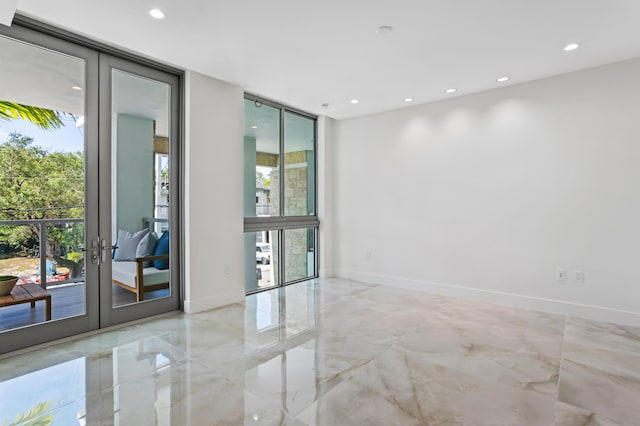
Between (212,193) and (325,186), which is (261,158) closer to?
(212,193)

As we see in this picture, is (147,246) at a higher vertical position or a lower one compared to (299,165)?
lower

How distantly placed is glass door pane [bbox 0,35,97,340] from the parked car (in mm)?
2092

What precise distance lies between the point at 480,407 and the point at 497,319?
1.81 metres

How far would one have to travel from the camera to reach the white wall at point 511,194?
3.47 metres

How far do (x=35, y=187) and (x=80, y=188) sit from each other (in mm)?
312

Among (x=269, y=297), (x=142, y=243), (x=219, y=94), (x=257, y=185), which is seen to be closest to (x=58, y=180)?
(x=142, y=243)

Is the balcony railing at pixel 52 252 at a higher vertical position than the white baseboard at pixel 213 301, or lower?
higher

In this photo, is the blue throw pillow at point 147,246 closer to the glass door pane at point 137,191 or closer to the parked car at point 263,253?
the glass door pane at point 137,191

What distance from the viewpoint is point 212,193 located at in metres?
3.91

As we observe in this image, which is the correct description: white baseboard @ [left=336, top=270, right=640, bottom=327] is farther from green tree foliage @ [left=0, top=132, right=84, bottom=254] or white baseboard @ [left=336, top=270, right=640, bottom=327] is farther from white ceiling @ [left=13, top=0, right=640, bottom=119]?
green tree foliage @ [left=0, top=132, right=84, bottom=254]

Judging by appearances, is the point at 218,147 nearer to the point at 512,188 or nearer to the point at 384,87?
the point at 384,87

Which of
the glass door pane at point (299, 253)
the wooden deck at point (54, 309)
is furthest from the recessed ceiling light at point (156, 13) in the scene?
the glass door pane at point (299, 253)

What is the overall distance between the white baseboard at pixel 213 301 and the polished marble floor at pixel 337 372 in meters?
0.12

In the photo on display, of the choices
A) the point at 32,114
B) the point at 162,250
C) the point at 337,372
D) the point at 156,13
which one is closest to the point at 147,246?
the point at 162,250
